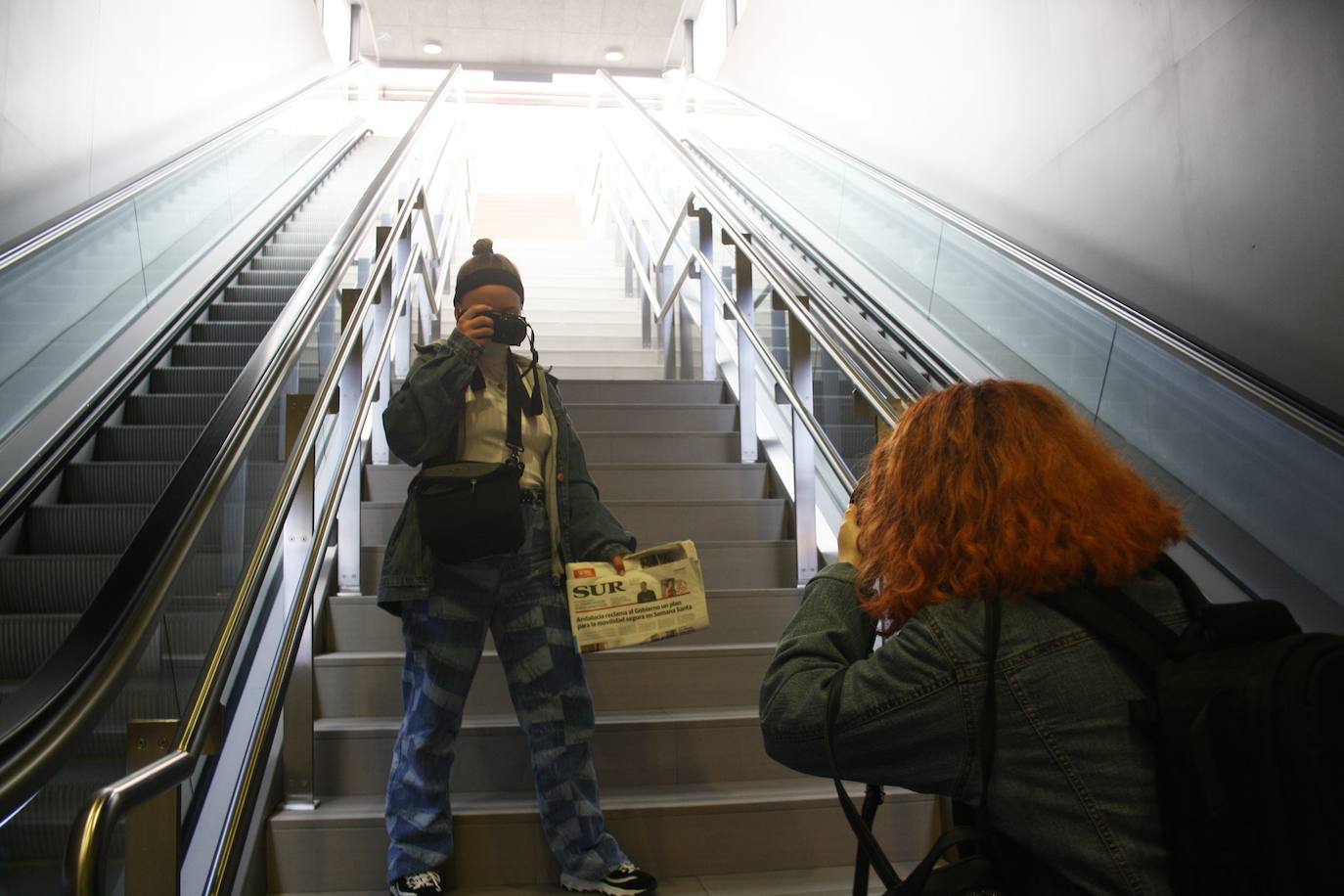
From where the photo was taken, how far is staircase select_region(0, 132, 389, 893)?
3.93ft

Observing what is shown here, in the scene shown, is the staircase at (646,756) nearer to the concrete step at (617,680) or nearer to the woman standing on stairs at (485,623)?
the concrete step at (617,680)

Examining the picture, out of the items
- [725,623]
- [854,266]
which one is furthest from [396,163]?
[725,623]

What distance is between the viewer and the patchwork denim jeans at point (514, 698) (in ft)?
7.62

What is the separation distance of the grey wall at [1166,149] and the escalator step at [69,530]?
342cm

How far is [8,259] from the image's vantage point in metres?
3.36

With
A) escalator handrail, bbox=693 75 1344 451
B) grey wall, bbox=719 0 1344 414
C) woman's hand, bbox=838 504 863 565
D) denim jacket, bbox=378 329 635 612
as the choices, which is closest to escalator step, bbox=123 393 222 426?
denim jacket, bbox=378 329 635 612

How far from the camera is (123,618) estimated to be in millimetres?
1323

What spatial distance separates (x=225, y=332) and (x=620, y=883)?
3888mm

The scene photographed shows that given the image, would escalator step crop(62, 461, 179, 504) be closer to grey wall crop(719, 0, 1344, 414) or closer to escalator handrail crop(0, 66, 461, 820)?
escalator handrail crop(0, 66, 461, 820)

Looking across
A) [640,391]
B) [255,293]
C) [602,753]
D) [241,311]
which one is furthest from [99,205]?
[602,753]

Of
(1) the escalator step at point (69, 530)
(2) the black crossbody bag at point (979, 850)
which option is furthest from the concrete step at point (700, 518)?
(2) the black crossbody bag at point (979, 850)

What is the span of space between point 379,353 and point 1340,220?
2.89 meters

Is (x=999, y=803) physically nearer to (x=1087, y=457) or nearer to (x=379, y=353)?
(x=1087, y=457)

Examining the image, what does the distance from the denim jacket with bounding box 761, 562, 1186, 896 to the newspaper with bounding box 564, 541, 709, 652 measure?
1146 mm
